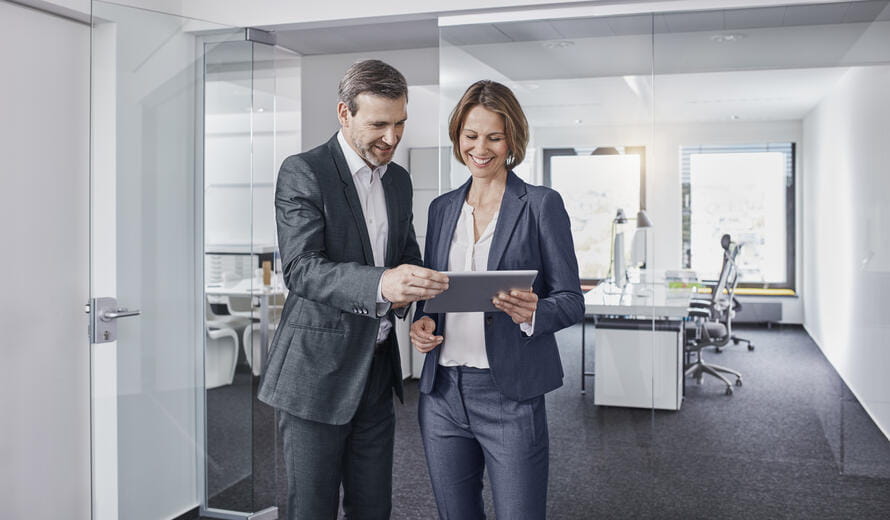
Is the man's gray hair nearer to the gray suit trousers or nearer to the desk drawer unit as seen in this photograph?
the gray suit trousers

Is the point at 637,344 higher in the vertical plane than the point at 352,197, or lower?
lower

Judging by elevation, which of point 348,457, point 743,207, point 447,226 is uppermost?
point 743,207

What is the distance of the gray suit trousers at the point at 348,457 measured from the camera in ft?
6.19

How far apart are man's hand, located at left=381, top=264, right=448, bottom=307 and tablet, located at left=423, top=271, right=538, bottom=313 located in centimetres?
3

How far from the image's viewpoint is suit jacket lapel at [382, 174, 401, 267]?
1.97 m

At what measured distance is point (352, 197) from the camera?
6.09 ft

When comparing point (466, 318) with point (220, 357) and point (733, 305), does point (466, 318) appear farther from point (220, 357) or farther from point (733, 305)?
point (733, 305)

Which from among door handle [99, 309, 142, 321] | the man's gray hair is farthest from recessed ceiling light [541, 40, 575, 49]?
door handle [99, 309, 142, 321]

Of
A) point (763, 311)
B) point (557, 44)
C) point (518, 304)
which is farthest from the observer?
point (763, 311)

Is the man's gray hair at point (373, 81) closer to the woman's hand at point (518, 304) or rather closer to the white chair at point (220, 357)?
the woman's hand at point (518, 304)

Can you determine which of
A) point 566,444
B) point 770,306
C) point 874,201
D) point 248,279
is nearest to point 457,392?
point 566,444

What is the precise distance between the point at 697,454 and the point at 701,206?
3.54ft

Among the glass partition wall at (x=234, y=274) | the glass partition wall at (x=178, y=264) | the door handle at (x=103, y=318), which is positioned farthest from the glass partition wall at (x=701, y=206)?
the door handle at (x=103, y=318)

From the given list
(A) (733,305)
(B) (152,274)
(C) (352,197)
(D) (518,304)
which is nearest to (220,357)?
(B) (152,274)
